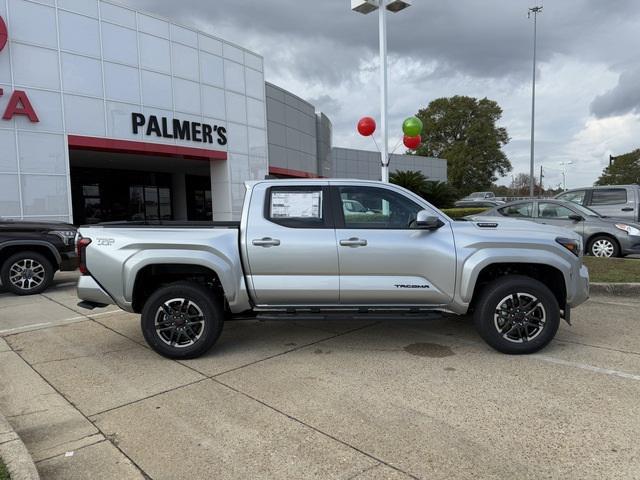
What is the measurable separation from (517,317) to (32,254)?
8.16 m

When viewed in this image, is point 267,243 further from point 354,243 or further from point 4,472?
point 4,472

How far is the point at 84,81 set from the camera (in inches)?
602

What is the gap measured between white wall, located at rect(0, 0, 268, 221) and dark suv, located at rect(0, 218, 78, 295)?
636cm

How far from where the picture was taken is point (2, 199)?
13734 mm

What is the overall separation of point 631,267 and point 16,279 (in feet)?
36.8

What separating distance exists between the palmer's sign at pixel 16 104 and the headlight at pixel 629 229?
622 inches

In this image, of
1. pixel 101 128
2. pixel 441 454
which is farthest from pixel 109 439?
pixel 101 128

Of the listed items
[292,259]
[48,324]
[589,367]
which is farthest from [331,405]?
[48,324]

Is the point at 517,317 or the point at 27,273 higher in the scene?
the point at 27,273

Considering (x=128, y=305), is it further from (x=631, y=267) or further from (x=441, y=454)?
(x=631, y=267)

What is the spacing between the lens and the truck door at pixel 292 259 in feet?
15.8

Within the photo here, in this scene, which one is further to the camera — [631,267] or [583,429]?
[631,267]

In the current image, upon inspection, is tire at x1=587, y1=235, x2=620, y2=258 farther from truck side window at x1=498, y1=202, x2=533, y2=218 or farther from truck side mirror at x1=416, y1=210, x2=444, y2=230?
truck side mirror at x1=416, y1=210, x2=444, y2=230

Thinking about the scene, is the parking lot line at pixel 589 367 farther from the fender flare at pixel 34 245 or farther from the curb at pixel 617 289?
the fender flare at pixel 34 245
